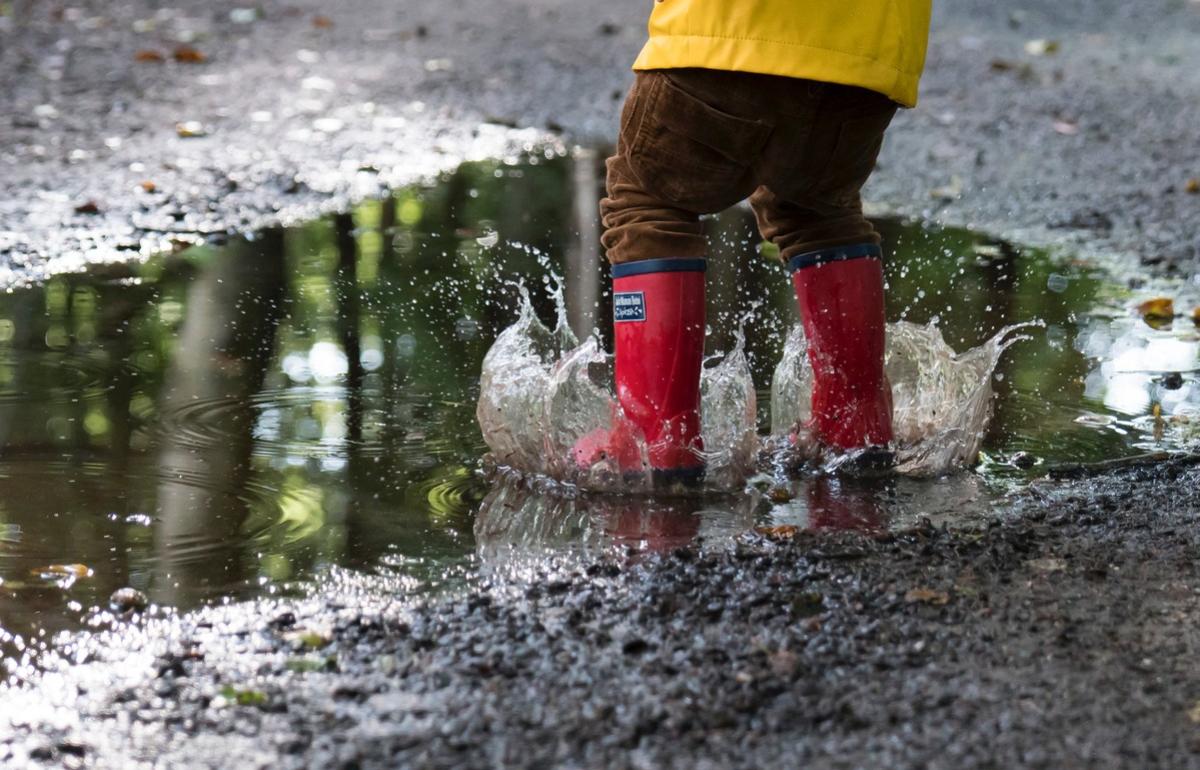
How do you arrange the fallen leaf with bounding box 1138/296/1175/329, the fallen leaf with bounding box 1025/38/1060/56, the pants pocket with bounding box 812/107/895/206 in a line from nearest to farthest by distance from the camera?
1. the pants pocket with bounding box 812/107/895/206
2. the fallen leaf with bounding box 1138/296/1175/329
3. the fallen leaf with bounding box 1025/38/1060/56

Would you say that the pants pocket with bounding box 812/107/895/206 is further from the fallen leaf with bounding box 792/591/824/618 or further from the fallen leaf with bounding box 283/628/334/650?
the fallen leaf with bounding box 283/628/334/650

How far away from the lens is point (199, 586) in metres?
2.82

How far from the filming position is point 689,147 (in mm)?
3156

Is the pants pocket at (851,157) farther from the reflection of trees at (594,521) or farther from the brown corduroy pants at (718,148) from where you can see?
the reflection of trees at (594,521)

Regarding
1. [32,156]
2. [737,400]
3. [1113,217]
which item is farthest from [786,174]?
[32,156]

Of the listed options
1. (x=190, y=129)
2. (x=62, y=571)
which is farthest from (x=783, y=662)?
(x=190, y=129)

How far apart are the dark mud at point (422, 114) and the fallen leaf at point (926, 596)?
3.31 metres

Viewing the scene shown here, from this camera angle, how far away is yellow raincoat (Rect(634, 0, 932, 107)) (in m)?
3.02

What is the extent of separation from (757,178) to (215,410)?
1515 mm

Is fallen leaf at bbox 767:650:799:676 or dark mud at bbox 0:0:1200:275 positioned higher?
dark mud at bbox 0:0:1200:275

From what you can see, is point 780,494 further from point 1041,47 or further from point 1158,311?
point 1041,47

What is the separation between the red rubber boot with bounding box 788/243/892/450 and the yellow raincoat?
1.53 feet

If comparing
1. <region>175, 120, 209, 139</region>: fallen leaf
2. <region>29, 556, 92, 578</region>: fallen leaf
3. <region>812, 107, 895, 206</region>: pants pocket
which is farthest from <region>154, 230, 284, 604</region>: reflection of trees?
<region>175, 120, 209, 139</region>: fallen leaf

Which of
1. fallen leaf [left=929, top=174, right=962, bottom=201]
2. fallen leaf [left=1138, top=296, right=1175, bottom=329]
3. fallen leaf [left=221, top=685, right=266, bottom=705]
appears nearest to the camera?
fallen leaf [left=221, top=685, right=266, bottom=705]
